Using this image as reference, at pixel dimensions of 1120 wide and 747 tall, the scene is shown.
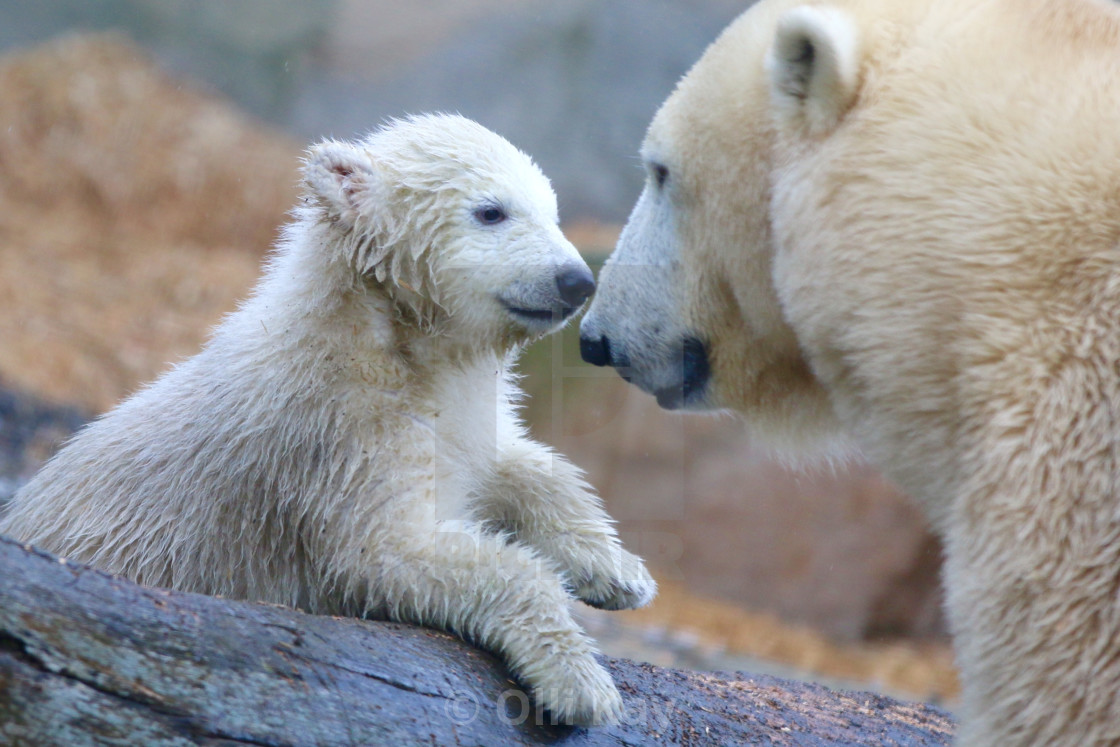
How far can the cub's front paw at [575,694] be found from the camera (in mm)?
1661

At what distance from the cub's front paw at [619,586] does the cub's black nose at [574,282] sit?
520 millimetres

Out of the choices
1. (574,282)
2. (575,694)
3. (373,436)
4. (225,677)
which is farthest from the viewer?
(574,282)

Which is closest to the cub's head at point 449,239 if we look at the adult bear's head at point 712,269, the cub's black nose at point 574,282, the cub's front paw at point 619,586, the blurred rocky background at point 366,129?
the cub's black nose at point 574,282

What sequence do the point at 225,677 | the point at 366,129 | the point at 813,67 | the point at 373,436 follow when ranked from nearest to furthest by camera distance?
the point at 225,677
the point at 813,67
the point at 373,436
the point at 366,129

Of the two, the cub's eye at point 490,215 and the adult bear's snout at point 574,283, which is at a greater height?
the cub's eye at point 490,215

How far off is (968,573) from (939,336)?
34 centimetres

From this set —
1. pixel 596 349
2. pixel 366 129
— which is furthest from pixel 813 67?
pixel 366 129

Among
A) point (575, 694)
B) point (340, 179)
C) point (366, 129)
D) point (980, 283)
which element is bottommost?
point (575, 694)

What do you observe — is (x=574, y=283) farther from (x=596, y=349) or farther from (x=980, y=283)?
(x=980, y=283)

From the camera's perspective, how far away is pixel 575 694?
1660mm

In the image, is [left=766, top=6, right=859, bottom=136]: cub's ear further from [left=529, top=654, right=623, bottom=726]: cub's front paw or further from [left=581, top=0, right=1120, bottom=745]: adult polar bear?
[left=529, top=654, right=623, bottom=726]: cub's front paw

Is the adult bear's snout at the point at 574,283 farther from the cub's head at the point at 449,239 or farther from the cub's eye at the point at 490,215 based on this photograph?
the cub's eye at the point at 490,215

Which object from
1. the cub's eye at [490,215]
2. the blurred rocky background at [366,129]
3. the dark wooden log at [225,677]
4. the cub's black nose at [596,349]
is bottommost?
the dark wooden log at [225,677]

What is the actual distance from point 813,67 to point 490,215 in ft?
2.50
